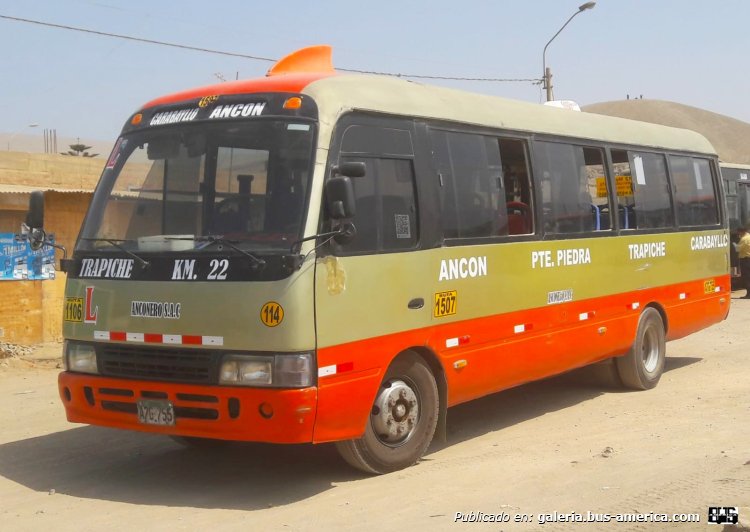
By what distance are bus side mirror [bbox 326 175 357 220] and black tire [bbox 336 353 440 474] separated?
4.73 feet

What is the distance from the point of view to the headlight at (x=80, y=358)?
690cm

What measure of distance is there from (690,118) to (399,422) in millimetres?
106743

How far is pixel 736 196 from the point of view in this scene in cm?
2528

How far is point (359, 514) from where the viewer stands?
19.9 ft

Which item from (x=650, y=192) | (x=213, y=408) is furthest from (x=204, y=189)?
(x=650, y=192)

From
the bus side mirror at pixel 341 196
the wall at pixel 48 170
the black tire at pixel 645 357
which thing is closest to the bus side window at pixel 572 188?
the black tire at pixel 645 357

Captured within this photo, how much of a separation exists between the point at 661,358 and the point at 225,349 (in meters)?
6.56

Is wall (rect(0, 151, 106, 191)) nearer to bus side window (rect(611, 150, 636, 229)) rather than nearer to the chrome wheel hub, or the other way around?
bus side window (rect(611, 150, 636, 229))

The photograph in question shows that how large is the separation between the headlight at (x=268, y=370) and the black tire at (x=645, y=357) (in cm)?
558

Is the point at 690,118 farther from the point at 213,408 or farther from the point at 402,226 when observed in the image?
the point at 213,408

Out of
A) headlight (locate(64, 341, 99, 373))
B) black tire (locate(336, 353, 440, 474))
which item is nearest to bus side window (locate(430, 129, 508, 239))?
black tire (locate(336, 353, 440, 474))

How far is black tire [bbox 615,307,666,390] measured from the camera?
10.8m

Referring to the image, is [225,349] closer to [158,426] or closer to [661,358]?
[158,426]

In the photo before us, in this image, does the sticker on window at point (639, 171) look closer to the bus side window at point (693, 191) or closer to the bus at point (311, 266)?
the bus side window at point (693, 191)
